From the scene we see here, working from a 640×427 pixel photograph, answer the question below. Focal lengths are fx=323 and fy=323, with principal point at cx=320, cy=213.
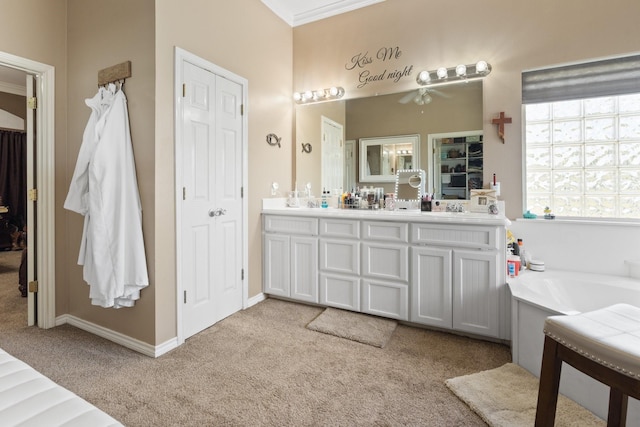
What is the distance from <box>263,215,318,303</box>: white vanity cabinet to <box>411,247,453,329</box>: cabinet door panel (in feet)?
2.91

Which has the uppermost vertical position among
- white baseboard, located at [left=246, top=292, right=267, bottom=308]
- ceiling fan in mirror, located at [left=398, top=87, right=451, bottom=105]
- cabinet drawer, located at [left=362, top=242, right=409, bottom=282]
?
ceiling fan in mirror, located at [left=398, top=87, right=451, bottom=105]

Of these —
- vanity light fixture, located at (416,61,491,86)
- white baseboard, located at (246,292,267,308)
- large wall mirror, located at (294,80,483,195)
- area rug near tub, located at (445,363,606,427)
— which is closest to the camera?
area rug near tub, located at (445,363,606,427)

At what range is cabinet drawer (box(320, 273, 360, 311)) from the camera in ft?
9.05

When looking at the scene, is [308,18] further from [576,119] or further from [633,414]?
[633,414]

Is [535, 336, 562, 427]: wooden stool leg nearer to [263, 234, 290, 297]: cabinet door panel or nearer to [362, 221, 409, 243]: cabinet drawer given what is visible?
[362, 221, 409, 243]: cabinet drawer

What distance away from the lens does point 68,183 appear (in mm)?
2605

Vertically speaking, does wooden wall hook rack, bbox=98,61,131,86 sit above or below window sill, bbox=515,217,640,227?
above

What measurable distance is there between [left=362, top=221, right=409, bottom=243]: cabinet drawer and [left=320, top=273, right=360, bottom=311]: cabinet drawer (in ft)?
1.35

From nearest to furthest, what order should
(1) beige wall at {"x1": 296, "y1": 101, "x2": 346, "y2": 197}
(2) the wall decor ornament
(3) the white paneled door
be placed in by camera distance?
(3) the white paneled door < (2) the wall decor ornament < (1) beige wall at {"x1": 296, "y1": 101, "x2": 346, "y2": 197}

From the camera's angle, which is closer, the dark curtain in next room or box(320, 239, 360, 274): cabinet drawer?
box(320, 239, 360, 274): cabinet drawer

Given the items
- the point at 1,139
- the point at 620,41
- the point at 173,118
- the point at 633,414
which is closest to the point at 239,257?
the point at 173,118

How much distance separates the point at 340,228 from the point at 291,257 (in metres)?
0.58

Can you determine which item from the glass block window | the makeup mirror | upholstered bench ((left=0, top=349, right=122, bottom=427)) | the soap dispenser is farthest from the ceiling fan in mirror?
upholstered bench ((left=0, top=349, right=122, bottom=427))

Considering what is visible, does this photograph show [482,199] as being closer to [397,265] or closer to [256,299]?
[397,265]
